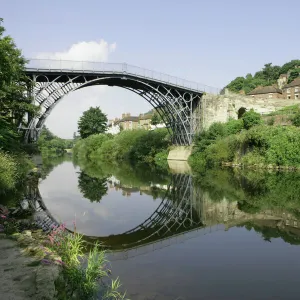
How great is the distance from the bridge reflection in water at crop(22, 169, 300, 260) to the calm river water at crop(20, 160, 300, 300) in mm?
35

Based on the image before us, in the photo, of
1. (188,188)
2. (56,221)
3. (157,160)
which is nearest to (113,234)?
(56,221)

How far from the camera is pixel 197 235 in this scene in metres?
11.1

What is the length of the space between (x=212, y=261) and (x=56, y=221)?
6512 mm

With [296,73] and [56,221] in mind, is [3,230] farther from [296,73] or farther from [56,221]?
[296,73]

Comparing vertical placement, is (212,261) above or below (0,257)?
below

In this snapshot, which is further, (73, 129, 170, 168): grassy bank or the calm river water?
(73, 129, 170, 168): grassy bank

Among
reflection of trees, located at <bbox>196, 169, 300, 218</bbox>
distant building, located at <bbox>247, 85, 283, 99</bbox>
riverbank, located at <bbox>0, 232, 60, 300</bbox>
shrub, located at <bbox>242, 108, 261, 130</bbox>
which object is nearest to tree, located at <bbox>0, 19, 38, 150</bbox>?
reflection of trees, located at <bbox>196, 169, 300, 218</bbox>

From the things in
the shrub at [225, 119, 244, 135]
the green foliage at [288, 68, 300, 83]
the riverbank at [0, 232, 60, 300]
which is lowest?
the riverbank at [0, 232, 60, 300]

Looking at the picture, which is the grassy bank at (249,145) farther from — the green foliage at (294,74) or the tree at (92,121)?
the green foliage at (294,74)

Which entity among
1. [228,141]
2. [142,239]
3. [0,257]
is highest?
[228,141]

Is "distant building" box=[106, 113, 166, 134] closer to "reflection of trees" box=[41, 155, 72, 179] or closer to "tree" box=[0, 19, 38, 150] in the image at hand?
"reflection of trees" box=[41, 155, 72, 179]

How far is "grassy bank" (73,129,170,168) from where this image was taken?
2003 inches

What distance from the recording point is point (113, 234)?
36.2ft

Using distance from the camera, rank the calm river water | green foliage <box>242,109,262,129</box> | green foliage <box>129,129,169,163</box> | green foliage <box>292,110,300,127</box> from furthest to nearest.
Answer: green foliage <box>129,129,169,163</box> < green foliage <box>242,109,262,129</box> < green foliage <box>292,110,300,127</box> < the calm river water
